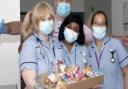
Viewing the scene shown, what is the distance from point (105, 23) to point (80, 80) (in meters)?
0.81

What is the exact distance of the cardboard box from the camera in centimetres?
153

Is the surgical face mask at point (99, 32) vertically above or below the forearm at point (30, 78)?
above

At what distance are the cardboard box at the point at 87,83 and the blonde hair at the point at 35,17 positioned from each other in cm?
56

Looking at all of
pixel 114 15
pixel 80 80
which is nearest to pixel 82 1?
pixel 114 15

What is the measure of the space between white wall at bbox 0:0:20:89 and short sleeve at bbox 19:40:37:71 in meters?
0.76

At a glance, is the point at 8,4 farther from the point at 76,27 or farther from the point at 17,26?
the point at 76,27

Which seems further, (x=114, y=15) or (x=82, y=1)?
(x=82, y=1)

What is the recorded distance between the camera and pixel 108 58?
87.0 inches

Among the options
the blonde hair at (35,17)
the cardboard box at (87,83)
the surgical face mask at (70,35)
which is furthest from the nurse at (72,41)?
the cardboard box at (87,83)

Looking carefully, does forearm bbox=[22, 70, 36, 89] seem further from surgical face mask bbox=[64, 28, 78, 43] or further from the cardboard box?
surgical face mask bbox=[64, 28, 78, 43]

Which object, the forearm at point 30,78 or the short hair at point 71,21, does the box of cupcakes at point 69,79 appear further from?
the short hair at point 71,21

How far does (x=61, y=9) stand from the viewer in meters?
2.23

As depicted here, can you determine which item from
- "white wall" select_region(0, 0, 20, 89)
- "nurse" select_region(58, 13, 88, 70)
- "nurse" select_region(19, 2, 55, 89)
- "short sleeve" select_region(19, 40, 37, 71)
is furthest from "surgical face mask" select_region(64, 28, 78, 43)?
"white wall" select_region(0, 0, 20, 89)

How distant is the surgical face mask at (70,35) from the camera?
6.78 ft
